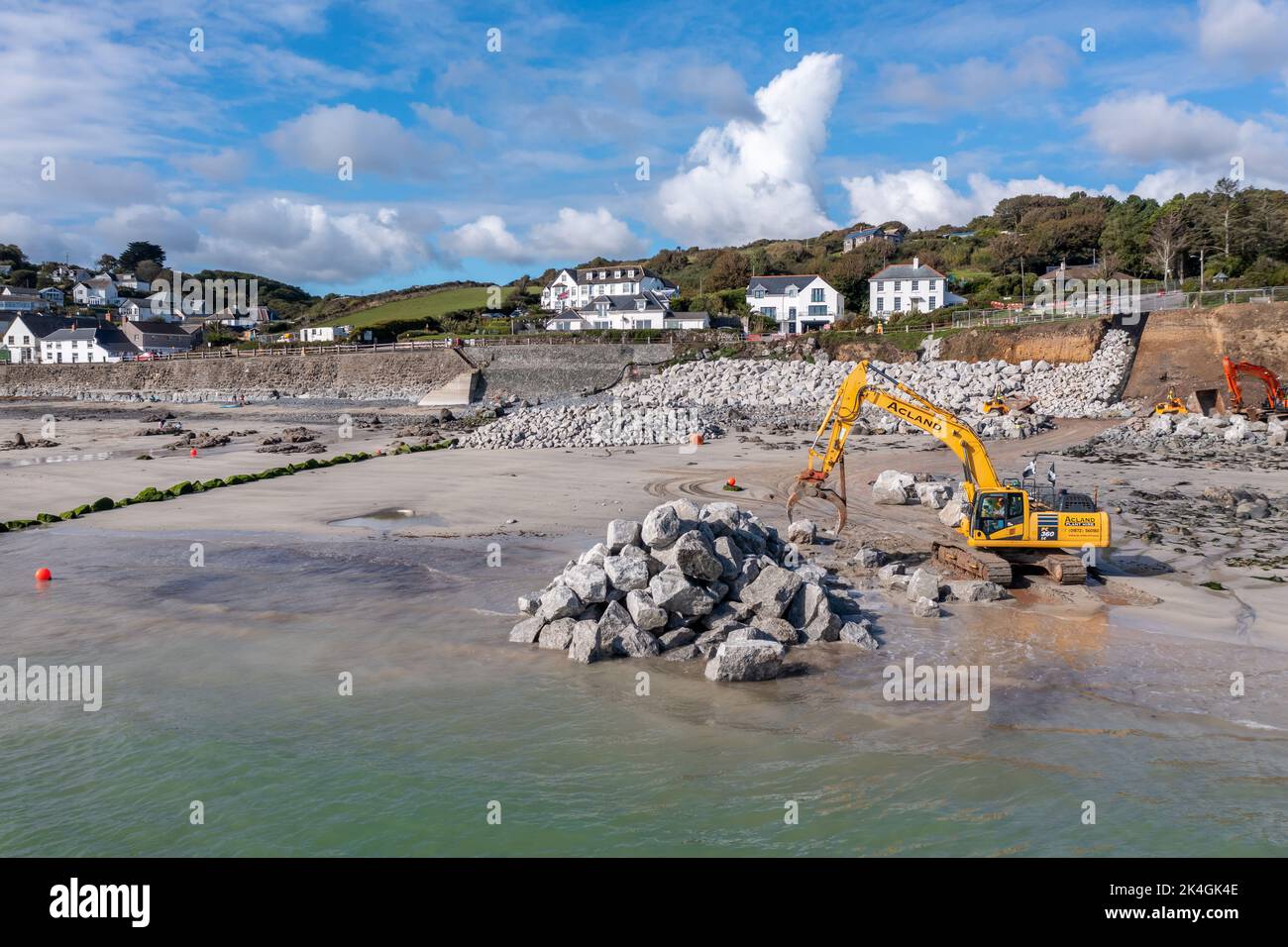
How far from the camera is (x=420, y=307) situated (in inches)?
3954

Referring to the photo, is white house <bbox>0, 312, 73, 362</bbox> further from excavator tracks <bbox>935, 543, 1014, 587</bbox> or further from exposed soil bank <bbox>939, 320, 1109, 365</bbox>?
excavator tracks <bbox>935, 543, 1014, 587</bbox>

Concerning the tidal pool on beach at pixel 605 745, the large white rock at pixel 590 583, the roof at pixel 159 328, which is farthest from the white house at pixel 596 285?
the tidal pool on beach at pixel 605 745

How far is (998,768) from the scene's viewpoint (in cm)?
936

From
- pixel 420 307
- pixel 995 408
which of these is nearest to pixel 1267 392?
pixel 995 408

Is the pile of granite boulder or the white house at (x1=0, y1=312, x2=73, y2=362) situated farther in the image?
the white house at (x1=0, y1=312, x2=73, y2=362)

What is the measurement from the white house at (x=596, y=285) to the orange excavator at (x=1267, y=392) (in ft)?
192

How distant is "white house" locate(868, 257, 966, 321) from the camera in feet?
237

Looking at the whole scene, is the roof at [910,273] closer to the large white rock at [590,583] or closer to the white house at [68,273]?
the large white rock at [590,583]

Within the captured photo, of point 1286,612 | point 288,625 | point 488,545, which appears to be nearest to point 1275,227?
point 1286,612

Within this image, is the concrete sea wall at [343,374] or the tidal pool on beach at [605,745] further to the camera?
the concrete sea wall at [343,374]

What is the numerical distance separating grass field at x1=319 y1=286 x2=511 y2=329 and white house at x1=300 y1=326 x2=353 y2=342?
3159 millimetres

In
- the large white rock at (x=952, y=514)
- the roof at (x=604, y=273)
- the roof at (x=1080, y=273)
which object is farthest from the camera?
the roof at (x=604, y=273)

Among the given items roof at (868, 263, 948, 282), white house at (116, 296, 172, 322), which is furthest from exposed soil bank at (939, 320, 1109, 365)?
white house at (116, 296, 172, 322)

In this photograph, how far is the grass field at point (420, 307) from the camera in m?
94.6
